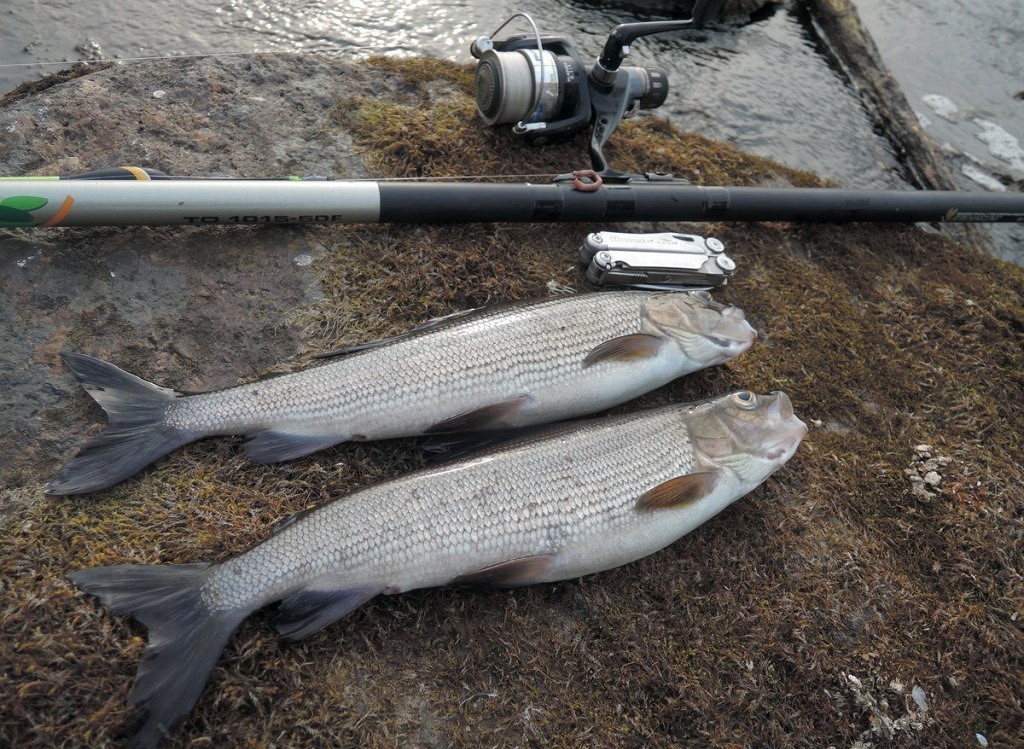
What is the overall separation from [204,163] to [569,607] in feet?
12.6

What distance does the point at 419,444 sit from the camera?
382 cm

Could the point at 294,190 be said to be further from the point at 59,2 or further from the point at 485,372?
the point at 59,2

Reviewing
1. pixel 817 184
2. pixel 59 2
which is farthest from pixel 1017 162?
pixel 59 2

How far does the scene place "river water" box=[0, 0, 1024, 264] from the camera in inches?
286

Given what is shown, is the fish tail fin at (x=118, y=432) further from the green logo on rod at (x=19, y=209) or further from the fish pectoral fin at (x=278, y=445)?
the green logo on rod at (x=19, y=209)

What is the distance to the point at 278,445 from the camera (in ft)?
11.5

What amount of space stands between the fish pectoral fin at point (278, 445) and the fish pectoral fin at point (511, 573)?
104cm

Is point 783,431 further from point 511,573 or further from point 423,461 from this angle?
point 423,461

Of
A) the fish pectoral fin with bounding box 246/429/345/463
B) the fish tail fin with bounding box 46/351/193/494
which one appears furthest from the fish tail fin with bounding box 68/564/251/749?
the fish pectoral fin with bounding box 246/429/345/463

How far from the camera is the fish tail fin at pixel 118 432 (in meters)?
3.31

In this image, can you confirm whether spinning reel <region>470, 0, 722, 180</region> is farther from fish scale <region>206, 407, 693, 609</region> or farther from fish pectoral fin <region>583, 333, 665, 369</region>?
fish scale <region>206, 407, 693, 609</region>

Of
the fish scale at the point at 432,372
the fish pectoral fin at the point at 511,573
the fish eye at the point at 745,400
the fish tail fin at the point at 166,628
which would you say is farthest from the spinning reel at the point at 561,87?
the fish tail fin at the point at 166,628

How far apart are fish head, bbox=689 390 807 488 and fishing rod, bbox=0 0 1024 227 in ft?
5.42

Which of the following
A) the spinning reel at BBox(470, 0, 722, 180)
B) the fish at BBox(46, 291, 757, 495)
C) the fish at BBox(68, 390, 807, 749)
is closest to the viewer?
the fish at BBox(68, 390, 807, 749)
